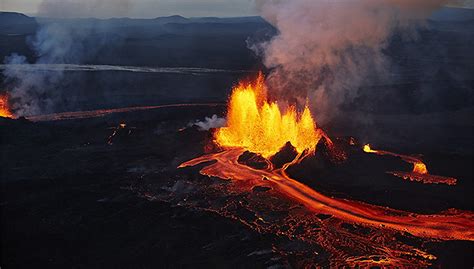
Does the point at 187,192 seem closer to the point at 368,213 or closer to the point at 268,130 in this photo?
the point at 368,213

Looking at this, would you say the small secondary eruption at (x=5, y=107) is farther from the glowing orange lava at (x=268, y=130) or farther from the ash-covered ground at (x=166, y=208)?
the glowing orange lava at (x=268, y=130)

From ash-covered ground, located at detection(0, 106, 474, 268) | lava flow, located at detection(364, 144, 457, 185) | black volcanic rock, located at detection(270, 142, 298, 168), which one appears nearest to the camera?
ash-covered ground, located at detection(0, 106, 474, 268)

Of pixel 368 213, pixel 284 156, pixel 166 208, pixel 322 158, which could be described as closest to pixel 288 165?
pixel 284 156

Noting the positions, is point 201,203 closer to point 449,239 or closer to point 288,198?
point 288,198

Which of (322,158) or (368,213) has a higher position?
(322,158)

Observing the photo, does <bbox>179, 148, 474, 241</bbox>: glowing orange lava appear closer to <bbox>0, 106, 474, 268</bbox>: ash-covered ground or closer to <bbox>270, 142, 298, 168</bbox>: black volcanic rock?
<bbox>0, 106, 474, 268</bbox>: ash-covered ground

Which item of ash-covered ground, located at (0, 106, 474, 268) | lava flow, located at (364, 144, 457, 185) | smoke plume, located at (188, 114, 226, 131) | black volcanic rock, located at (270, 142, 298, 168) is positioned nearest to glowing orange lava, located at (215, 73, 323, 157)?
black volcanic rock, located at (270, 142, 298, 168)

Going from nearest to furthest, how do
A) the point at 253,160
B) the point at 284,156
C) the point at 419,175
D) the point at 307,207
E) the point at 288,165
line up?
the point at 307,207, the point at 419,175, the point at 288,165, the point at 284,156, the point at 253,160
